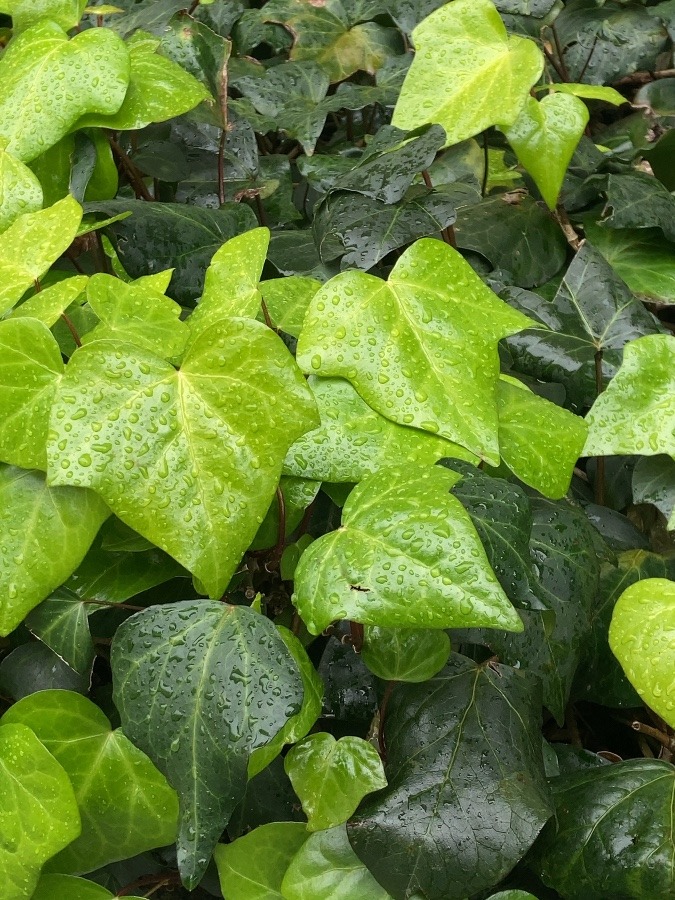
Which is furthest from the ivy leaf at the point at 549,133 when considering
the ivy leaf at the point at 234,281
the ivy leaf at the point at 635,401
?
the ivy leaf at the point at 234,281

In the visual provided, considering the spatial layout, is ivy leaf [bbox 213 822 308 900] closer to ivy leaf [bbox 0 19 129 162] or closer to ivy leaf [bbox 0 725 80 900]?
ivy leaf [bbox 0 725 80 900]

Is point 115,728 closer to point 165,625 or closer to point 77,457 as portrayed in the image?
point 165,625

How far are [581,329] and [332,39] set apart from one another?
686 millimetres

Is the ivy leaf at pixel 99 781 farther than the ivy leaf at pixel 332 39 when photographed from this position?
No

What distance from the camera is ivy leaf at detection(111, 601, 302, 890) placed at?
59 centimetres

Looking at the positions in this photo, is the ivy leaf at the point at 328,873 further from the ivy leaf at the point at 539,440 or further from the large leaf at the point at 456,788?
the ivy leaf at the point at 539,440

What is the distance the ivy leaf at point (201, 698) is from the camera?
0.59 meters

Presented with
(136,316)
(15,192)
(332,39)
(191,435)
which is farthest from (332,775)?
(332,39)

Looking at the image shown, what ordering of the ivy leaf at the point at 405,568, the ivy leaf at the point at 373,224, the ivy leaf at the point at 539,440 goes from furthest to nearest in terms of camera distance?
the ivy leaf at the point at 373,224
the ivy leaf at the point at 539,440
the ivy leaf at the point at 405,568

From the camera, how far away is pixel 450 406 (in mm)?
712

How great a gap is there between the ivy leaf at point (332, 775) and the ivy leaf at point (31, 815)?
180mm

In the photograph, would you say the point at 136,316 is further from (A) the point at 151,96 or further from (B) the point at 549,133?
(B) the point at 549,133

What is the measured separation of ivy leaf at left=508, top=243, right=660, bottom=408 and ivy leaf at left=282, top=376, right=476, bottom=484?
0.85 feet

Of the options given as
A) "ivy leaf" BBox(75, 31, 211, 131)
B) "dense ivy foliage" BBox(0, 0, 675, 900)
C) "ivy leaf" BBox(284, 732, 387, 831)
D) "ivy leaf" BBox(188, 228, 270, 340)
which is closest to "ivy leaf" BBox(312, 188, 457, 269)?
"dense ivy foliage" BBox(0, 0, 675, 900)
